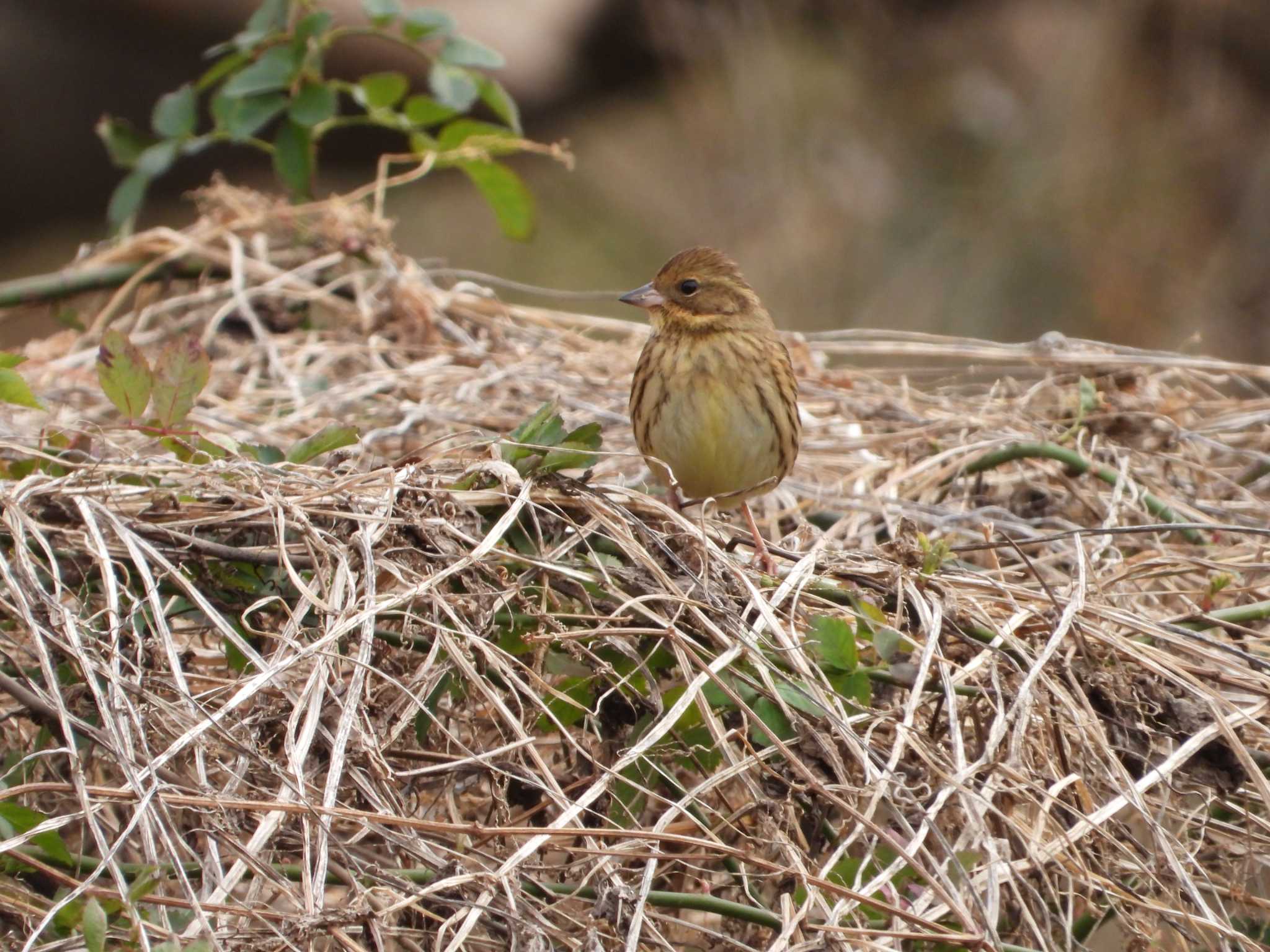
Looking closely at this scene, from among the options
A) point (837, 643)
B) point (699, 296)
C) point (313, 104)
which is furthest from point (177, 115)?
point (837, 643)

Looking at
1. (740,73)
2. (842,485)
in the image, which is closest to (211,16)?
(740,73)

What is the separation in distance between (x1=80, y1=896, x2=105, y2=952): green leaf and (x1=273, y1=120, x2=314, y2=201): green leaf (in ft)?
10.2

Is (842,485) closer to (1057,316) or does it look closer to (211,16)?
(211,16)

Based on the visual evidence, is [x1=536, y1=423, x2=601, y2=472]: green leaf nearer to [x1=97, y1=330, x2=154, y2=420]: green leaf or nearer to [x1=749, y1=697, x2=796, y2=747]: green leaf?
[x1=749, y1=697, x2=796, y2=747]: green leaf

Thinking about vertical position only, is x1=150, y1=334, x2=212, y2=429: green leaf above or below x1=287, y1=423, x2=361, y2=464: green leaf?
above

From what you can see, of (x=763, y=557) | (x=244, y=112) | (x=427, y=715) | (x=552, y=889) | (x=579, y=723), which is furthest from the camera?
(x=244, y=112)

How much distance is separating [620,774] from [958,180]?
8464 millimetres

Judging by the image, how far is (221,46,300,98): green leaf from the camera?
416cm

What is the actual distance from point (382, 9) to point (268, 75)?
1.34 ft

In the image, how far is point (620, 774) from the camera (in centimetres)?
213

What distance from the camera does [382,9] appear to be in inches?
159

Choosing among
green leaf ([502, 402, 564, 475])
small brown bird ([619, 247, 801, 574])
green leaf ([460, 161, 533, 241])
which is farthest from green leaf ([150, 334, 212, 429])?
green leaf ([460, 161, 533, 241])

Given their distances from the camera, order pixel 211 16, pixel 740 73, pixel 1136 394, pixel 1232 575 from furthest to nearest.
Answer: pixel 740 73 < pixel 211 16 < pixel 1136 394 < pixel 1232 575

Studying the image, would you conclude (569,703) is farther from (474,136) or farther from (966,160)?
(966,160)
